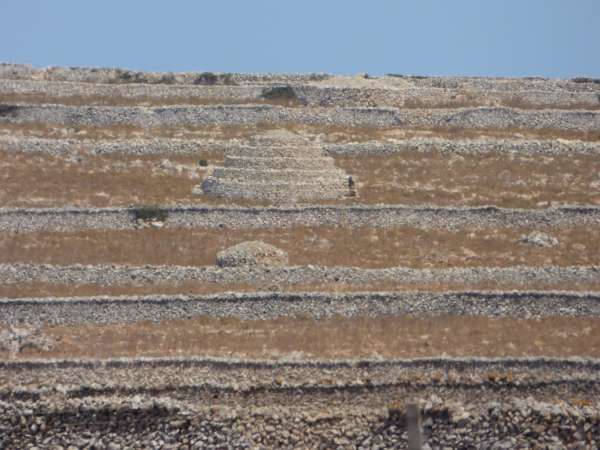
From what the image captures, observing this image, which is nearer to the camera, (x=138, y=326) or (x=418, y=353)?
(x=418, y=353)

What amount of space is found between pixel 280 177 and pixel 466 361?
27.1 meters

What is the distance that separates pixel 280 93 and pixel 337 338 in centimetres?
4347

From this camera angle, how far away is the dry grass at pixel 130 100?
3086 inches

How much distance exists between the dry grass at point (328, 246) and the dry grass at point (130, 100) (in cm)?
2603

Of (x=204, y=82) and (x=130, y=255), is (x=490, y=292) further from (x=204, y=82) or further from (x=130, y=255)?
(x=204, y=82)

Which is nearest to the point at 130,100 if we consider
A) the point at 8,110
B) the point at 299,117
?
the point at 8,110

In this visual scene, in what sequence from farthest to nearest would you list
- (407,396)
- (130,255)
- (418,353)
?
1. (130,255)
2. (418,353)
3. (407,396)

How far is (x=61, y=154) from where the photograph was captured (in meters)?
66.9

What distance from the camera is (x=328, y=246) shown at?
171 feet

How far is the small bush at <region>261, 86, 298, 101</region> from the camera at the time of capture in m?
80.5

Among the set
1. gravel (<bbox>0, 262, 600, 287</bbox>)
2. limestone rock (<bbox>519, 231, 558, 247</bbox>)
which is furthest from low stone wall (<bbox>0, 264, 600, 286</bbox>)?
limestone rock (<bbox>519, 231, 558, 247</bbox>)

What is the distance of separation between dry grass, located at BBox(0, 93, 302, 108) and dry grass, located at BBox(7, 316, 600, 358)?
127ft

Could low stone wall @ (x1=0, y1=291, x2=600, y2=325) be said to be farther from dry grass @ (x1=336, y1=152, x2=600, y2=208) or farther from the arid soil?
dry grass @ (x1=336, y1=152, x2=600, y2=208)

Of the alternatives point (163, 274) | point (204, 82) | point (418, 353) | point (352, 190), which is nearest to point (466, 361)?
point (418, 353)
